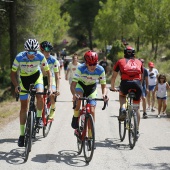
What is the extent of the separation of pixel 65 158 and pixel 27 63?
206cm

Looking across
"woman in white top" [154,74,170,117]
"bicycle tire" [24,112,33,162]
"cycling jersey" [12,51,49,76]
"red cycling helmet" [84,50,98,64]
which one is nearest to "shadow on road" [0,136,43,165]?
"bicycle tire" [24,112,33,162]

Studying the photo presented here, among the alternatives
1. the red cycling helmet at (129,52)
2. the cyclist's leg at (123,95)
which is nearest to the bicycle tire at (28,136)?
the cyclist's leg at (123,95)

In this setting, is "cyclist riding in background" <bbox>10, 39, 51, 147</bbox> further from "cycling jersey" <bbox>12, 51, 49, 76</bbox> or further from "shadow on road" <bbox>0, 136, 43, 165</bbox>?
"shadow on road" <bbox>0, 136, 43, 165</bbox>

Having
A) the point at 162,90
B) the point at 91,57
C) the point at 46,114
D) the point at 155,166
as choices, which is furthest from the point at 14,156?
the point at 162,90

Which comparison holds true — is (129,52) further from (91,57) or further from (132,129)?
(132,129)

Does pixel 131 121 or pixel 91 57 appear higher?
pixel 91 57

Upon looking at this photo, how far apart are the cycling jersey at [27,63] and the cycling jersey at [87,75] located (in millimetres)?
755

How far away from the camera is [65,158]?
7.59m

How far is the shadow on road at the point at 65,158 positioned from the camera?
727cm

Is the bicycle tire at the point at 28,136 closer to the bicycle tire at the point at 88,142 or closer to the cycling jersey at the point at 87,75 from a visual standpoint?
the bicycle tire at the point at 88,142

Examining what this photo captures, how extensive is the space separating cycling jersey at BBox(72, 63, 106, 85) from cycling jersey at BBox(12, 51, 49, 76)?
75cm

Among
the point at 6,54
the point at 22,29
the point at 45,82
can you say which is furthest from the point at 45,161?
the point at 6,54

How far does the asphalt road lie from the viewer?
7.10m

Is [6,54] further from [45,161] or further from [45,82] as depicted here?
[45,161]
